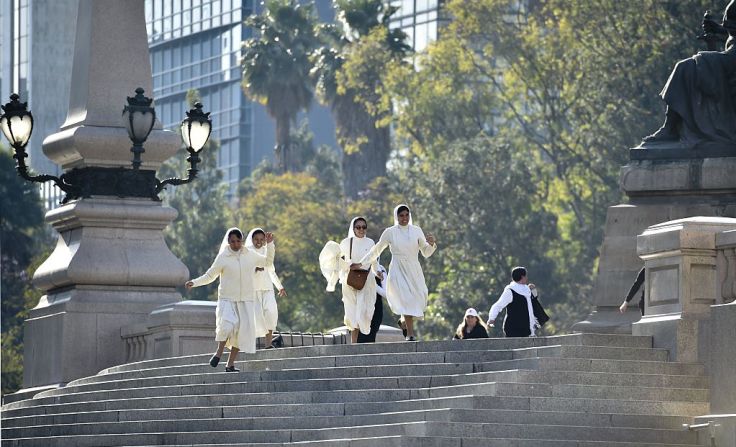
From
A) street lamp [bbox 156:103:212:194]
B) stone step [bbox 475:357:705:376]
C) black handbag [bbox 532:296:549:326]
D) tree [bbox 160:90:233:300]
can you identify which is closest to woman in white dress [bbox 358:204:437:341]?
black handbag [bbox 532:296:549:326]

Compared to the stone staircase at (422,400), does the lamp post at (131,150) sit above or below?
above

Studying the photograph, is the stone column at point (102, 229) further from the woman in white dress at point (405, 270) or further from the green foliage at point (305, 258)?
the green foliage at point (305, 258)

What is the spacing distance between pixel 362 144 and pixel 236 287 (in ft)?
151

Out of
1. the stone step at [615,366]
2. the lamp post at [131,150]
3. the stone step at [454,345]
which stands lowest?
the stone step at [615,366]

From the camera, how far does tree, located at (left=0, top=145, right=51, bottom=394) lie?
48.3m

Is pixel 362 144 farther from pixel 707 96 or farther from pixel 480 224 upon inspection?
pixel 707 96

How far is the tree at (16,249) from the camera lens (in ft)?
159

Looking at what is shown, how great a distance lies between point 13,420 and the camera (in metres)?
23.6

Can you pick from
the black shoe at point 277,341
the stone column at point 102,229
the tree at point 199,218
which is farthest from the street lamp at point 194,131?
the tree at point 199,218

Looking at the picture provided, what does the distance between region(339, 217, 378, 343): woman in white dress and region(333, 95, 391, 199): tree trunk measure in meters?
43.5

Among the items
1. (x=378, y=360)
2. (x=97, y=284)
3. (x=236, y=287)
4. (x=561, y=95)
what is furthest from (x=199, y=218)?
(x=378, y=360)

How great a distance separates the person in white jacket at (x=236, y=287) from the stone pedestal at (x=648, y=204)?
3659 mm

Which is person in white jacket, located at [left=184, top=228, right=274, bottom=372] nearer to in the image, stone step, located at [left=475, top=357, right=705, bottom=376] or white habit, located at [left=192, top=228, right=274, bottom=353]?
white habit, located at [left=192, top=228, right=274, bottom=353]

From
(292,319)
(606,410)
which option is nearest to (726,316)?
(606,410)
